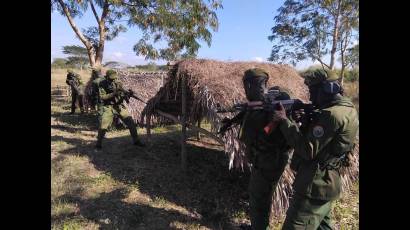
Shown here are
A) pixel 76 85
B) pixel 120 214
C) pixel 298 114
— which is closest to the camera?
pixel 298 114

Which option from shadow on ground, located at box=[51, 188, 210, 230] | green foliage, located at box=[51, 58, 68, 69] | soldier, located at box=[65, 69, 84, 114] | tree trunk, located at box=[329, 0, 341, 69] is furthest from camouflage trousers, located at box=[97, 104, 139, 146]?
green foliage, located at box=[51, 58, 68, 69]

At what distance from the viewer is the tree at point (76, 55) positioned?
4253 centimetres

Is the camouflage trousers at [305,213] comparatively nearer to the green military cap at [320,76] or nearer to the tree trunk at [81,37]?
the green military cap at [320,76]

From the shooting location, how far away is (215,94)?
5.84 m

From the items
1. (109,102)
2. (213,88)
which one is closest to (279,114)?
(213,88)

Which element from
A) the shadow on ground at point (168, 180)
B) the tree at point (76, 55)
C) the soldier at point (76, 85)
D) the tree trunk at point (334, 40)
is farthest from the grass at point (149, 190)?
the tree at point (76, 55)

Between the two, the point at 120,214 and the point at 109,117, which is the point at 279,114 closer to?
the point at 120,214

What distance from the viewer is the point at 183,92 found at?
22.6 ft

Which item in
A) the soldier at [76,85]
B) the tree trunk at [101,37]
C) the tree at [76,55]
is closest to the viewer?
the tree trunk at [101,37]

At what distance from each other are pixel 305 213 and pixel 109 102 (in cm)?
635

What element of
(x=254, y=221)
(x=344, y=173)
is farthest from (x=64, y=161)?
(x=344, y=173)

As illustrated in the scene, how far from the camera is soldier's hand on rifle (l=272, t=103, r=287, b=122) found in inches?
120

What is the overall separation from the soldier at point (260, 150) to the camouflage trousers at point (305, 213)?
1.97 feet

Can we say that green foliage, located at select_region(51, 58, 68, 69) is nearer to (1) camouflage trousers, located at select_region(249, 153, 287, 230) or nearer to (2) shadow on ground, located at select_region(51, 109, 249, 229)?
(2) shadow on ground, located at select_region(51, 109, 249, 229)
